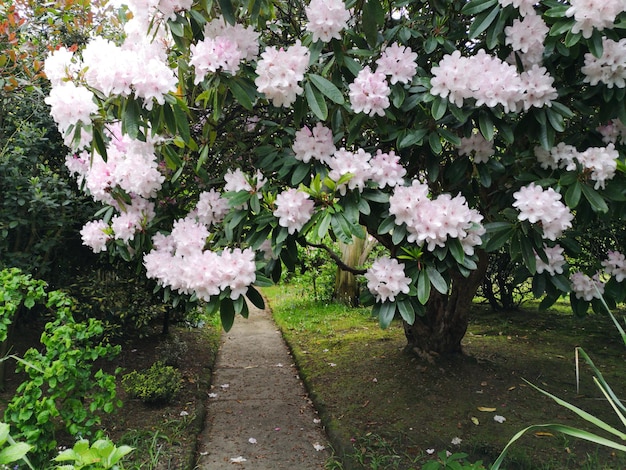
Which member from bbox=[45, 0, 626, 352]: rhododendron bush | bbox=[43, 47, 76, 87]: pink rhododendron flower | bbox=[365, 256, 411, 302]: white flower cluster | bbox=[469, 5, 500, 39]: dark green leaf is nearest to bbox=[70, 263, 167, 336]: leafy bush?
bbox=[45, 0, 626, 352]: rhododendron bush

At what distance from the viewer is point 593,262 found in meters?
2.68

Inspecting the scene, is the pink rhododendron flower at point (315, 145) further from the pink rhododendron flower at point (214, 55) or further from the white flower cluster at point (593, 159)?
the white flower cluster at point (593, 159)

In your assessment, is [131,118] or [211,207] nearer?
[131,118]

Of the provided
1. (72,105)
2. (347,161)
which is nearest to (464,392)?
(347,161)

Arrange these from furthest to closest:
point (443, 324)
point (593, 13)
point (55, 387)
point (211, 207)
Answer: point (443, 324), point (211, 207), point (55, 387), point (593, 13)

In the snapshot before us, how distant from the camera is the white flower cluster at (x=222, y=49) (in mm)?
1721

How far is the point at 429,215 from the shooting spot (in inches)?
68.3

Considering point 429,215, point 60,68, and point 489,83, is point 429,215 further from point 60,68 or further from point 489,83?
point 60,68

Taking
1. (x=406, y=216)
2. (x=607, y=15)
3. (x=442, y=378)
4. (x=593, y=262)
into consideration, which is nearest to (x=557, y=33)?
(x=607, y=15)

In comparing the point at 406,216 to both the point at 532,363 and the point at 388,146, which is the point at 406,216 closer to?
the point at 388,146

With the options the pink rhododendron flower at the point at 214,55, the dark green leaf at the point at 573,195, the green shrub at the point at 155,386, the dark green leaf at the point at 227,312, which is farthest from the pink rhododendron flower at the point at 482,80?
the green shrub at the point at 155,386

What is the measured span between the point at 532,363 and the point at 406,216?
96.8 inches

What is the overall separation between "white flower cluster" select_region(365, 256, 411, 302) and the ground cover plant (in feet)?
3.29

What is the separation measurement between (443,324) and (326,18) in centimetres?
235
